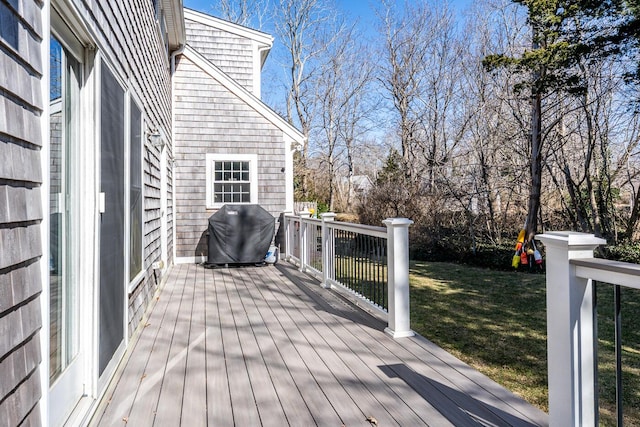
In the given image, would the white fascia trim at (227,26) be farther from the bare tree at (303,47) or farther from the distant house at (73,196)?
the bare tree at (303,47)

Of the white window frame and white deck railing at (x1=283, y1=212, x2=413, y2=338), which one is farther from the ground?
the white window frame

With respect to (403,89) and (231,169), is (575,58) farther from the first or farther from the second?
(403,89)

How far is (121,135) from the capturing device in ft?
10.5

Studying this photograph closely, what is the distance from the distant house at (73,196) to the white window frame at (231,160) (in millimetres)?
2523

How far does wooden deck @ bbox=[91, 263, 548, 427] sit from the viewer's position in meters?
2.40

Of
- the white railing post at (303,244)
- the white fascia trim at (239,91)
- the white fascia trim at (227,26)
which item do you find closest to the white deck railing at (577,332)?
the white railing post at (303,244)

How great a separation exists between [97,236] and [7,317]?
125cm

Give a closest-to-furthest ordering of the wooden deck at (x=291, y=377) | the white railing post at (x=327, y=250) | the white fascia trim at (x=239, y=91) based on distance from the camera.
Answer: the wooden deck at (x=291, y=377) → the white railing post at (x=327, y=250) → the white fascia trim at (x=239, y=91)

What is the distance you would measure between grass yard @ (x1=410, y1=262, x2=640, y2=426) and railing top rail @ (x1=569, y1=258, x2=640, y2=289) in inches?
52.3

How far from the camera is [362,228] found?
4625mm

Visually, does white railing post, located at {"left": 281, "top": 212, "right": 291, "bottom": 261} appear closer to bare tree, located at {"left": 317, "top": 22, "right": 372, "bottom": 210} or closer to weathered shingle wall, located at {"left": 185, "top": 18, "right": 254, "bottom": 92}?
weathered shingle wall, located at {"left": 185, "top": 18, "right": 254, "bottom": 92}

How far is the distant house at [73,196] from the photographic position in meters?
1.38

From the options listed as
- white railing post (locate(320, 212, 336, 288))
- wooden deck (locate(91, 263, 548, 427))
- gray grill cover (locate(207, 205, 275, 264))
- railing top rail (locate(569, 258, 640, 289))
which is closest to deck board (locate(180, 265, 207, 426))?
wooden deck (locate(91, 263, 548, 427))

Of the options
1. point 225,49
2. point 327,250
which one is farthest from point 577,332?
point 225,49
